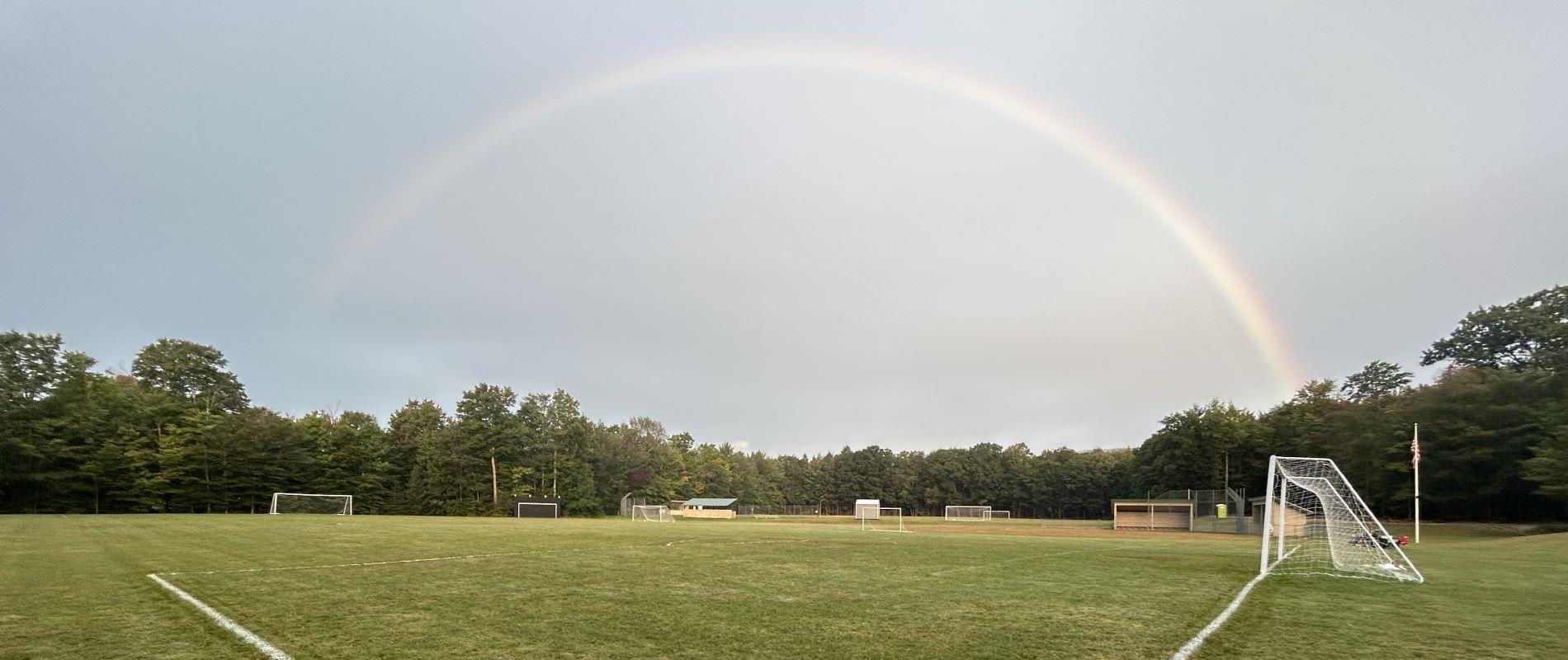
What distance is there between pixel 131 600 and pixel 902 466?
381ft

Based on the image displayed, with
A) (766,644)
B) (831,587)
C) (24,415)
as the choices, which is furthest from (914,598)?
(24,415)

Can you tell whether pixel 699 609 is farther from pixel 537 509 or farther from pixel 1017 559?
pixel 537 509

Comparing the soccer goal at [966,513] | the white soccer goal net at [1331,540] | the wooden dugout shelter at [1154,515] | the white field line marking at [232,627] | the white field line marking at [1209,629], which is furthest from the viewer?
the soccer goal at [966,513]

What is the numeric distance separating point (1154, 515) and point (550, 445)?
55.5 meters

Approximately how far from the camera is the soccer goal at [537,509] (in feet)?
186

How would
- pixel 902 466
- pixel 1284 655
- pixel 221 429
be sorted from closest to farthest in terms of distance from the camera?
pixel 1284 655, pixel 221 429, pixel 902 466

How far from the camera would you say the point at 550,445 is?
7725 centimetres

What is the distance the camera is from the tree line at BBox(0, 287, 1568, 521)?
4572 cm

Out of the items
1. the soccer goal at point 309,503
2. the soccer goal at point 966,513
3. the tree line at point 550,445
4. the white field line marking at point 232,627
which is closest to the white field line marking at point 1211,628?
the white field line marking at point 232,627

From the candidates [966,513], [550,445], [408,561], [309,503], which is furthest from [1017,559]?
[966,513]

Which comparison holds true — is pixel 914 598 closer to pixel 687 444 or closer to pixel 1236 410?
pixel 1236 410

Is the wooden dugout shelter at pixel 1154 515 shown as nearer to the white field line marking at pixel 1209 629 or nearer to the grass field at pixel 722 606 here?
the grass field at pixel 722 606

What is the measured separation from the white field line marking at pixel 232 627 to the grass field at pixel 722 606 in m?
0.11

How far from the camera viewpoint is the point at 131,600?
375 inches
